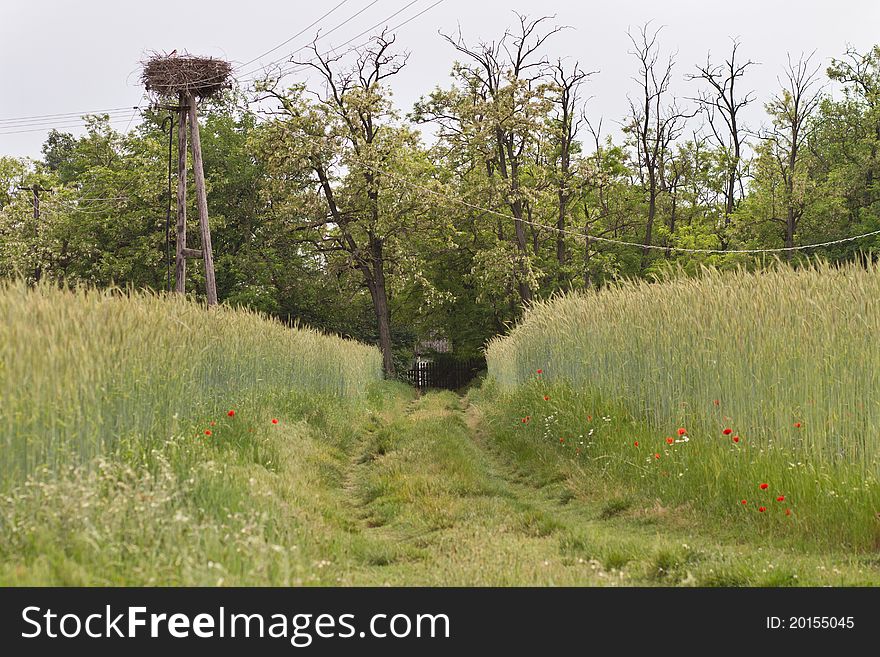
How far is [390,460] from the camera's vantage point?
11.2m

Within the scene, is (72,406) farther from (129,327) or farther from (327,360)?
(327,360)

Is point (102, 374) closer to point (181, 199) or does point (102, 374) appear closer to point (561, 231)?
point (181, 199)

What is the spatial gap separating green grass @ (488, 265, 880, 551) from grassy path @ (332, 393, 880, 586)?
416 mm

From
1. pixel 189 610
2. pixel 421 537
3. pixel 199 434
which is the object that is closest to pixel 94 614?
pixel 189 610

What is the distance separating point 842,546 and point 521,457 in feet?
19.9

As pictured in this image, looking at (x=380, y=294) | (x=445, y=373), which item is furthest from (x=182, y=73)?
(x=445, y=373)

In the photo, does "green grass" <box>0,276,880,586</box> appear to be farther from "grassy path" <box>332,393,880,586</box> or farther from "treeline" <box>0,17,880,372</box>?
"treeline" <box>0,17,880,372</box>

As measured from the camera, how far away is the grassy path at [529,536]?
5.32 metres

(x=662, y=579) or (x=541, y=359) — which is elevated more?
(x=541, y=359)

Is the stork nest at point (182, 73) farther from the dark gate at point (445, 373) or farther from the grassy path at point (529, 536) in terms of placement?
the dark gate at point (445, 373)

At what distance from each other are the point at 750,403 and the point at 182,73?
17.4m

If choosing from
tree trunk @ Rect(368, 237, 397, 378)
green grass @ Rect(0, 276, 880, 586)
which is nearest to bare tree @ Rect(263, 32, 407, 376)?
tree trunk @ Rect(368, 237, 397, 378)

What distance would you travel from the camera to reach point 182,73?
20.2 metres

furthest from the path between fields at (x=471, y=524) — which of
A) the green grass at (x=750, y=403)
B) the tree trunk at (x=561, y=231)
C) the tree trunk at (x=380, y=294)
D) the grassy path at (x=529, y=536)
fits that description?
the tree trunk at (x=561, y=231)
